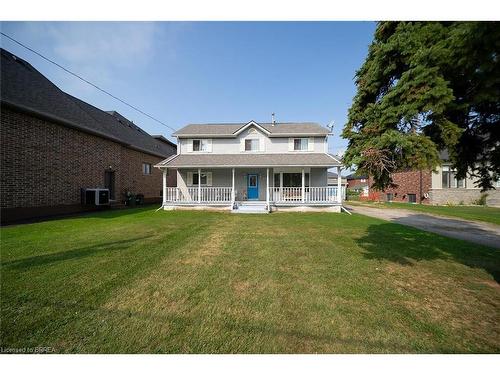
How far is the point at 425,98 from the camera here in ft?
11.6

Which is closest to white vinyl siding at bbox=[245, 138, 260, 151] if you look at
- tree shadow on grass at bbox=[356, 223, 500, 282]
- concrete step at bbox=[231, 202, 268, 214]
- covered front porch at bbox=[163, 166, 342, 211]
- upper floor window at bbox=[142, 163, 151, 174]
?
covered front porch at bbox=[163, 166, 342, 211]

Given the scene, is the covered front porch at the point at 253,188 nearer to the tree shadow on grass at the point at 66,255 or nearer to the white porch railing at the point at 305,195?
the white porch railing at the point at 305,195

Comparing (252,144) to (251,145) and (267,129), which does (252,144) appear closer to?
(251,145)

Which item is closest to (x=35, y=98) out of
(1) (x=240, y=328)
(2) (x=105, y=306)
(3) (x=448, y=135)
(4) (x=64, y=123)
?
(4) (x=64, y=123)

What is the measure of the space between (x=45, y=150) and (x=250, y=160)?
39.5ft

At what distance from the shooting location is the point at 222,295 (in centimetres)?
374

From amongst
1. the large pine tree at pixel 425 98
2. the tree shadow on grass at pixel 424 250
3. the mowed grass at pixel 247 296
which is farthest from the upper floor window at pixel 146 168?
the large pine tree at pixel 425 98

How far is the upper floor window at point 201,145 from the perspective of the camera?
1786cm

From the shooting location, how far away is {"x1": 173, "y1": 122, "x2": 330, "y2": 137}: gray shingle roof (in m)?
17.2

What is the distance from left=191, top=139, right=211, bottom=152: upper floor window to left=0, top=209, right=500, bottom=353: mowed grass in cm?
1192

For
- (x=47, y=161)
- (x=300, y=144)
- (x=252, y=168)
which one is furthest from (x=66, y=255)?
(x=300, y=144)

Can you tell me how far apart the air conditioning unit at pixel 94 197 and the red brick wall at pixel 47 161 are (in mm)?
360

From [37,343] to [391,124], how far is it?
6.31m

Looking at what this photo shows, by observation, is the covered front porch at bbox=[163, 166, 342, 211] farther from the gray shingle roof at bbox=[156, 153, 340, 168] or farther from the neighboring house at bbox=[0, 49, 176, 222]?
the neighboring house at bbox=[0, 49, 176, 222]
